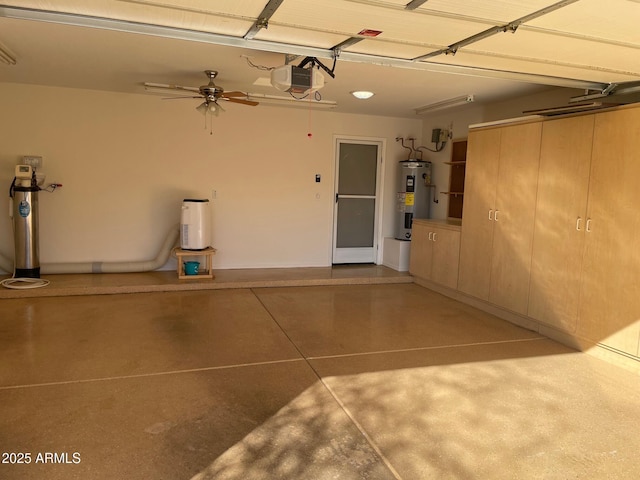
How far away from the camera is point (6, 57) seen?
14.0 ft

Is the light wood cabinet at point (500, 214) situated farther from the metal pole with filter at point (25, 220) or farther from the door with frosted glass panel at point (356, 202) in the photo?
Result: the metal pole with filter at point (25, 220)

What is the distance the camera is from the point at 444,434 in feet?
8.90

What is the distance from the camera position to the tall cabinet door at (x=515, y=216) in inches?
185

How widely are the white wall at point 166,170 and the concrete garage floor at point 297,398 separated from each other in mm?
1565

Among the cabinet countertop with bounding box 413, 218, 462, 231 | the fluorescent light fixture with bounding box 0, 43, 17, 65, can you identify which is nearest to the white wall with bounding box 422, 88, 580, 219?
the cabinet countertop with bounding box 413, 218, 462, 231

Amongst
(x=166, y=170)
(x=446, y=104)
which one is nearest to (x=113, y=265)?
(x=166, y=170)

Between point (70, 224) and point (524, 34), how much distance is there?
5.62 m

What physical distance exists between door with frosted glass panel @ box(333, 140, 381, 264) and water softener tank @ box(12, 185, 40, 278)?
399 cm

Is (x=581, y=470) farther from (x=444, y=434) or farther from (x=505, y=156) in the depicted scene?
(x=505, y=156)

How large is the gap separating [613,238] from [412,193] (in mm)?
3405

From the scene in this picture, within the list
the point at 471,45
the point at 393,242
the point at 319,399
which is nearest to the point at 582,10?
the point at 471,45

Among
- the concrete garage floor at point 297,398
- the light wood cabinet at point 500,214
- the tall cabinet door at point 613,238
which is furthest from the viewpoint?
the light wood cabinet at point 500,214

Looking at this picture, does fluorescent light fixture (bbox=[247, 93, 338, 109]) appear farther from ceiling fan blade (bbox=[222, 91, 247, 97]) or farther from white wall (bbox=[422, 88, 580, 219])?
white wall (bbox=[422, 88, 580, 219])

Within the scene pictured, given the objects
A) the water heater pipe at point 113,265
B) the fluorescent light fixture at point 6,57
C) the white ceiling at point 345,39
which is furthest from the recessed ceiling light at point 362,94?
the fluorescent light fixture at point 6,57
